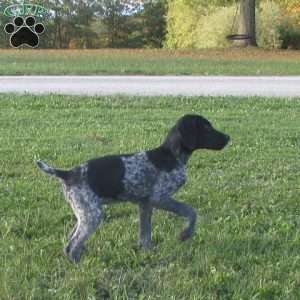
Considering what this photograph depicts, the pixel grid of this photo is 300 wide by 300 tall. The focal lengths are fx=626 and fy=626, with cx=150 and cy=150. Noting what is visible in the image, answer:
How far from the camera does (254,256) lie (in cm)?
438

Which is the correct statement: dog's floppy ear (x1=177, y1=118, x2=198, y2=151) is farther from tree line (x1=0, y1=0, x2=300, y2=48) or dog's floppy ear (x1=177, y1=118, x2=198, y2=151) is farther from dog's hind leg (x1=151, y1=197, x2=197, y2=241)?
tree line (x1=0, y1=0, x2=300, y2=48)

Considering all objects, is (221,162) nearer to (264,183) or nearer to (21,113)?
(264,183)

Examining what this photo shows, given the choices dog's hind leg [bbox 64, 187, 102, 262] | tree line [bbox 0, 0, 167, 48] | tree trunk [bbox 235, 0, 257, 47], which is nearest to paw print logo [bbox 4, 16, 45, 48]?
tree line [bbox 0, 0, 167, 48]

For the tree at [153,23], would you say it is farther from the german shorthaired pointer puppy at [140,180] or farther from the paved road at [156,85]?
the german shorthaired pointer puppy at [140,180]

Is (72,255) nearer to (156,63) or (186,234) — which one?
(186,234)

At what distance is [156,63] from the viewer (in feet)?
73.5

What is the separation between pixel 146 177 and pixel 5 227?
1303mm

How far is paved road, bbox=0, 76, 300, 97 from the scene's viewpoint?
14820 millimetres

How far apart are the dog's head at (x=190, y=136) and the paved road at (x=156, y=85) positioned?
987 cm

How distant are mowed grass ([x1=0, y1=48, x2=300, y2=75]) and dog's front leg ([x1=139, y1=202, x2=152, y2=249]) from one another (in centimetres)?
1526

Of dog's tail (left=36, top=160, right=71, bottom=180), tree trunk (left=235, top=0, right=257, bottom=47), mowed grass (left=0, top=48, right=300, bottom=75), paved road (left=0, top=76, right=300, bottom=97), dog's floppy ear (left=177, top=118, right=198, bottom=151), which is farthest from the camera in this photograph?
tree trunk (left=235, top=0, right=257, bottom=47)

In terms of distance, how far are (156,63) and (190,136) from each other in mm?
18248

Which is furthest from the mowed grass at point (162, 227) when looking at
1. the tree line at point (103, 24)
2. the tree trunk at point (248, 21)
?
the tree line at point (103, 24)

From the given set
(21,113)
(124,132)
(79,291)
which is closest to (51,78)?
(21,113)
